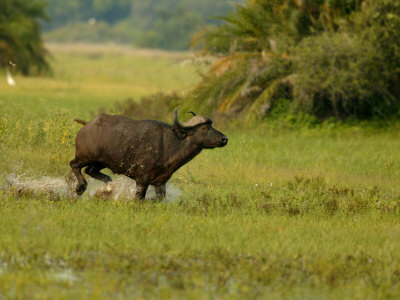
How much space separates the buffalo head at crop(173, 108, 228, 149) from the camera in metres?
9.58

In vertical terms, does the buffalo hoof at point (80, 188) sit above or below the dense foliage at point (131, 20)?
above

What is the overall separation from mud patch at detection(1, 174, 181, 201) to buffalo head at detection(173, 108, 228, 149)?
1.08 m

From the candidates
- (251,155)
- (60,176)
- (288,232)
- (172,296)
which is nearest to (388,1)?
(251,155)

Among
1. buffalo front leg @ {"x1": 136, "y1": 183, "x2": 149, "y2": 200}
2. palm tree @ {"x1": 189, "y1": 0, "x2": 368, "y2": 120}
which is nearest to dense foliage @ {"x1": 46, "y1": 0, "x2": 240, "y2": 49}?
palm tree @ {"x1": 189, "y1": 0, "x2": 368, "y2": 120}

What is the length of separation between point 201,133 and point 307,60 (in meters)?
7.95

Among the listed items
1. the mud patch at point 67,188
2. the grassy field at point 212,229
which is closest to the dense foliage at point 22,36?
the grassy field at point 212,229

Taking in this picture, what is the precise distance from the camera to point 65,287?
19.9ft

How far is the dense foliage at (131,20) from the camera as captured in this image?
96.8 m

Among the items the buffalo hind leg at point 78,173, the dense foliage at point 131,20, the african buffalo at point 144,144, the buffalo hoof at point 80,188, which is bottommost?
the dense foliage at point 131,20

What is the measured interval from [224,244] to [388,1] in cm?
1146

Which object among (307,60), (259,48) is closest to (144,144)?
(307,60)

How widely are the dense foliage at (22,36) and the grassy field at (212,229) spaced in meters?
21.6

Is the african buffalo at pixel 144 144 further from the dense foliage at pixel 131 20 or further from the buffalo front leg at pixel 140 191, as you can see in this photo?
the dense foliage at pixel 131 20

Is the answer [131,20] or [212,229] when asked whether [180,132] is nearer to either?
[212,229]
